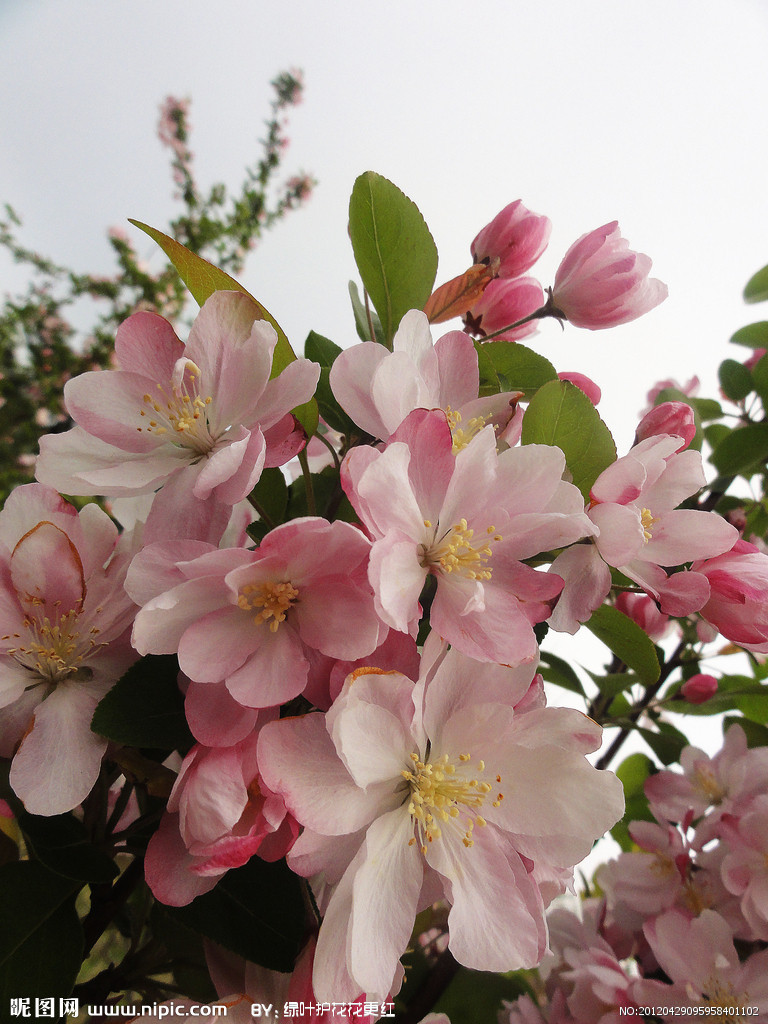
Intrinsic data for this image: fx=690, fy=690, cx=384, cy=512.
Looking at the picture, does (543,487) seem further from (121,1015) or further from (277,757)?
(121,1015)

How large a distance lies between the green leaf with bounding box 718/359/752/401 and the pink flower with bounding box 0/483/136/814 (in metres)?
0.83

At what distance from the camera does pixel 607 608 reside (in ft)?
1.47

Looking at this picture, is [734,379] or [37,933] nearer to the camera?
[37,933]

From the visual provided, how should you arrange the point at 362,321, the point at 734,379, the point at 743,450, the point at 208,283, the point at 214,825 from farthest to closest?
the point at 734,379 → the point at 743,450 → the point at 362,321 → the point at 208,283 → the point at 214,825

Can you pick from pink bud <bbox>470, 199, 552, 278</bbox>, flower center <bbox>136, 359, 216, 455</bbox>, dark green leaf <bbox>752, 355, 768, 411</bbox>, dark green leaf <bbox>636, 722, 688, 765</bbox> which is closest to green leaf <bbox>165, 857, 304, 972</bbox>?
flower center <bbox>136, 359, 216, 455</bbox>

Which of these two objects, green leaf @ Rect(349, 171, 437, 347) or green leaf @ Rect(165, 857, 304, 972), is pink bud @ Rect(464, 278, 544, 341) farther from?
green leaf @ Rect(165, 857, 304, 972)

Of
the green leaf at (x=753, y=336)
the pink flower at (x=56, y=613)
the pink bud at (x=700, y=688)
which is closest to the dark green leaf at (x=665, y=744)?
the pink bud at (x=700, y=688)

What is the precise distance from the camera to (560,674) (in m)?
0.80

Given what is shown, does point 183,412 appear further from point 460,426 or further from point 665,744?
point 665,744

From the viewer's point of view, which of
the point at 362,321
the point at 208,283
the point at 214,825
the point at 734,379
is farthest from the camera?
the point at 734,379

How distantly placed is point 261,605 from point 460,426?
16 centimetres

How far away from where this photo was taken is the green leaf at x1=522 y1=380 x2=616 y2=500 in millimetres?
A: 415

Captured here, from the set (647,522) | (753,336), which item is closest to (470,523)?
(647,522)

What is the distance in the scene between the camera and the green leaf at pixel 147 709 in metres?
0.34
